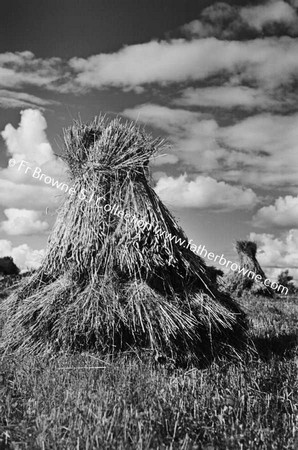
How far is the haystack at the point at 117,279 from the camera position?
21.1 feet

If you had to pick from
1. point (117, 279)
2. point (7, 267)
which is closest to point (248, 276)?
point (7, 267)

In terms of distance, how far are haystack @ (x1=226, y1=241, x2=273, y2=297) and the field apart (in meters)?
16.3

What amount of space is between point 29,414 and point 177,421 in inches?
50.4

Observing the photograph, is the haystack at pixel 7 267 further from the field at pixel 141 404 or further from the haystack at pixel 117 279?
the field at pixel 141 404

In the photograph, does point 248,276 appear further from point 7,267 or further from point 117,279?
point 117,279

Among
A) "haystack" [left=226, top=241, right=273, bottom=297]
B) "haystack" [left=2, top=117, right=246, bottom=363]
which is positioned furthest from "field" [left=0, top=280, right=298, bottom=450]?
"haystack" [left=226, top=241, right=273, bottom=297]

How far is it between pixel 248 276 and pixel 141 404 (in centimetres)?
1885

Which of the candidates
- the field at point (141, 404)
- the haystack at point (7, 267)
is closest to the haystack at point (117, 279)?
the field at point (141, 404)

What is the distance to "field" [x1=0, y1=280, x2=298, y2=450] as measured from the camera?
378cm

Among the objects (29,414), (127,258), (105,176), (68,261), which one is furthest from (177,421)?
(105,176)

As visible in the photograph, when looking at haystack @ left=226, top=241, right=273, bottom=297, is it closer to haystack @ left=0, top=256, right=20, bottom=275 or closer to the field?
haystack @ left=0, top=256, right=20, bottom=275

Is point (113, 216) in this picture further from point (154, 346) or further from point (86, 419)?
point (86, 419)

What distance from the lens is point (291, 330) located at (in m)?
10.2

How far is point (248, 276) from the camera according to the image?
896 inches
